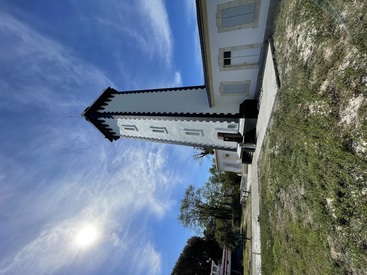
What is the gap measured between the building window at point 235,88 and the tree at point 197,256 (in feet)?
112

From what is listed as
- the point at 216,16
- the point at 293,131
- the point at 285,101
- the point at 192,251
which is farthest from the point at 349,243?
the point at 192,251

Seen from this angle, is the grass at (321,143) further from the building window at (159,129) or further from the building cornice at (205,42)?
the building window at (159,129)

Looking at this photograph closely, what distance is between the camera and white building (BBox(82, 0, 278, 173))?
12.0 m

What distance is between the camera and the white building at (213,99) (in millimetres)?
11977

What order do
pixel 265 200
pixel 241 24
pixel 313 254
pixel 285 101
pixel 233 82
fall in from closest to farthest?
pixel 313 254 → pixel 285 101 → pixel 265 200 → pixel 241 24 → pixel 233 82

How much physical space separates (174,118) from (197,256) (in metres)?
34.7

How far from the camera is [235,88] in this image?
15867 millimetres

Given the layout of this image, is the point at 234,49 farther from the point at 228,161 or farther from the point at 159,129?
the point at 228,161

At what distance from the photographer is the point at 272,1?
35.2 ft

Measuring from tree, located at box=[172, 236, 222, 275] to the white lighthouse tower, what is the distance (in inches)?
1172

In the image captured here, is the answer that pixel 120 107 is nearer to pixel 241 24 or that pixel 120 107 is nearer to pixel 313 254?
pixel 241 24

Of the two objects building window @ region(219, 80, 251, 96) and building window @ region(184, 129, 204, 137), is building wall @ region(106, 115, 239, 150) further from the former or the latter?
building window @ region(219, 80, 251, 96)

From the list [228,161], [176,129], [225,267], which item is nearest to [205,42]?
[176,129]

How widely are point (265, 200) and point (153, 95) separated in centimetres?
1449
